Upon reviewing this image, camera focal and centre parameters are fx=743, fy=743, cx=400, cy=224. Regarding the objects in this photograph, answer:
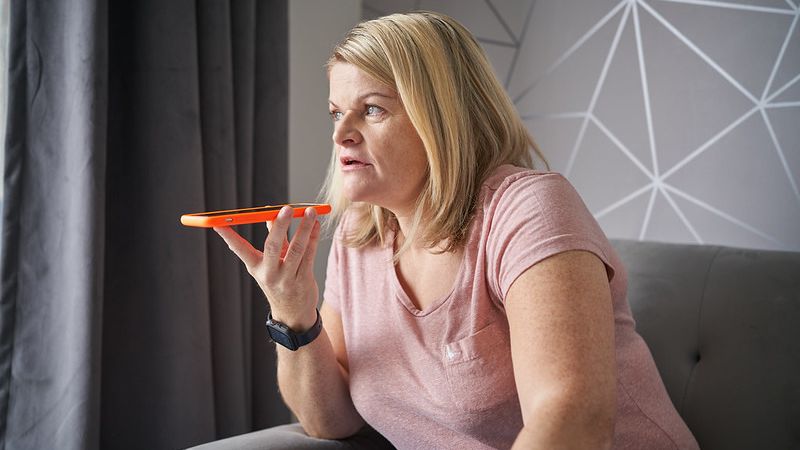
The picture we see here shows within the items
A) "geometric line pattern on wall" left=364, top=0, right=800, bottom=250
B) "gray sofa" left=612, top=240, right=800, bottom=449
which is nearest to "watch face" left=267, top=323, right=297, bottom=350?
"gray sofa" left=612, top=240, right=800, bottom=449

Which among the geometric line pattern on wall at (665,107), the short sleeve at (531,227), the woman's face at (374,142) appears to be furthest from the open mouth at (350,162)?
the geometric line pattern on wall at (665,107)

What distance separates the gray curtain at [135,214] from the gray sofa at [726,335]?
35.6 inches

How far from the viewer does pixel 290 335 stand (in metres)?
1.20

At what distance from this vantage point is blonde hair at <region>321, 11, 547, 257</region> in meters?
1.07

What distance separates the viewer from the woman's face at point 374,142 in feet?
3.59

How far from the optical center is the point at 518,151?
116cm

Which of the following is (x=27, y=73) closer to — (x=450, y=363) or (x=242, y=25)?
(x=242, y=25)

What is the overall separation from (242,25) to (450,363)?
102 cm

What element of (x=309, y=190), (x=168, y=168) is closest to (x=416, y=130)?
(x=168, y=168)

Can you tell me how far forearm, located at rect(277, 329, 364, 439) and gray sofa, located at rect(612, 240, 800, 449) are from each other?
0.56 metres

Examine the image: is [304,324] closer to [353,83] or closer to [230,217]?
[230,217]

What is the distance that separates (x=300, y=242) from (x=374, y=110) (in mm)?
227

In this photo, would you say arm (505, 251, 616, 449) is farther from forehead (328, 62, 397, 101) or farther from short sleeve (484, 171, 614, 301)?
forehead (328, 62, 397, 101)

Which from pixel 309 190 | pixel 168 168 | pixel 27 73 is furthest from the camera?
pixel 309 190
